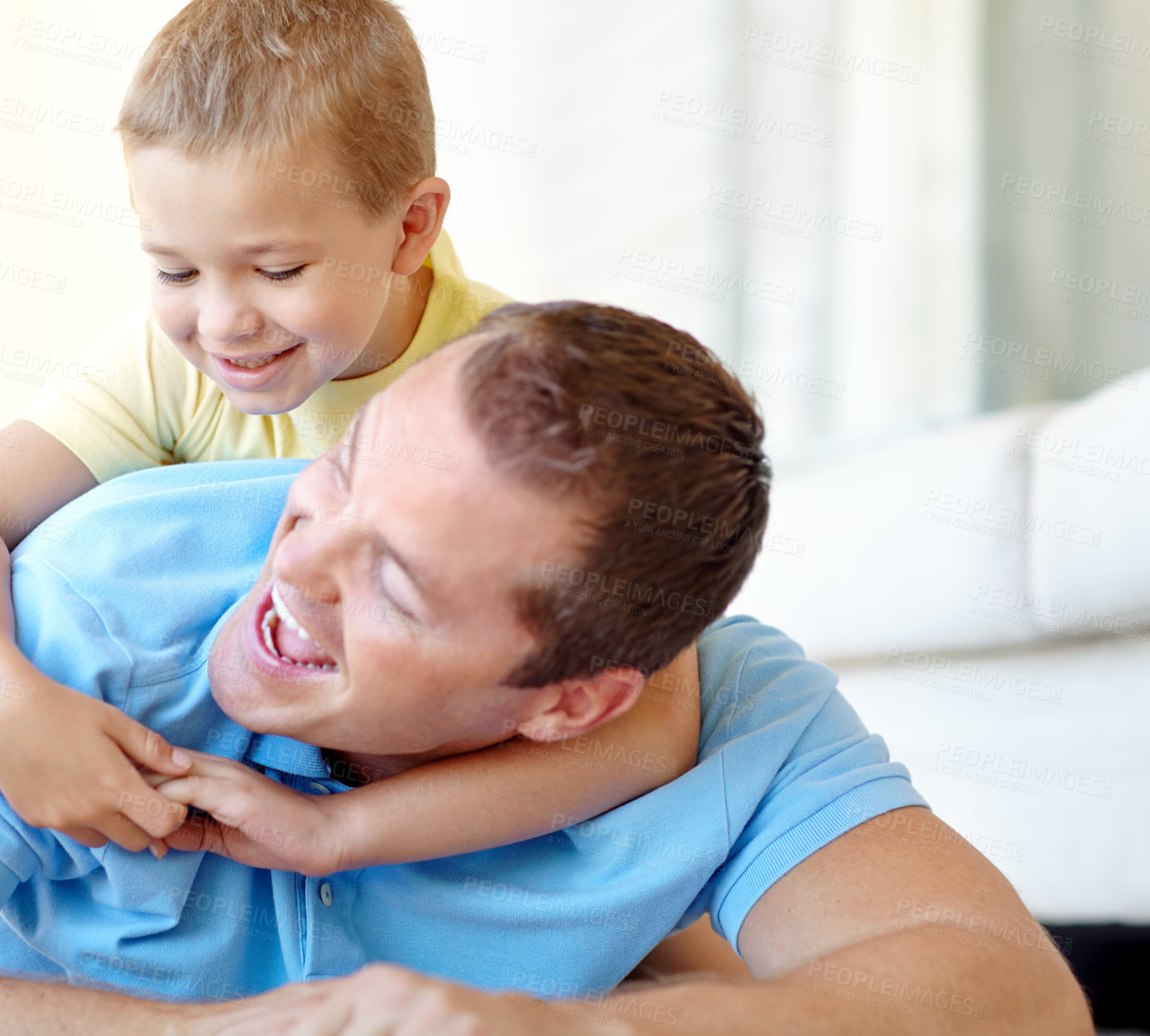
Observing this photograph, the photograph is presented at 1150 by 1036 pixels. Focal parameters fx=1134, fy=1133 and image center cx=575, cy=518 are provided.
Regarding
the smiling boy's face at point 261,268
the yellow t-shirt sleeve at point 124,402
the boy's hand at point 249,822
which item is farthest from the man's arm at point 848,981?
the yellow t-shirt sleeve at point 124,402

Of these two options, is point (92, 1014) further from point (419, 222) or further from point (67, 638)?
point (419, 222)

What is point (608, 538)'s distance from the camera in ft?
3.69

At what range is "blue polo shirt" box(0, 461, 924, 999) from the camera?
1140 mm

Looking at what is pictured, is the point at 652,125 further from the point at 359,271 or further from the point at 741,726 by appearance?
the point at 741,726

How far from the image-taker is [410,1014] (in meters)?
0.86

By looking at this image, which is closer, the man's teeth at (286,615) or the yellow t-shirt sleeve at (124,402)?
the man's teeth at (286,615)

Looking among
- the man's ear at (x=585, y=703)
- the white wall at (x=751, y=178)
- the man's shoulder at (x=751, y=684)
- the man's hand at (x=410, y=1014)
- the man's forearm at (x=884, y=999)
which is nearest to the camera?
the man's hand at (x=410, y=1014)

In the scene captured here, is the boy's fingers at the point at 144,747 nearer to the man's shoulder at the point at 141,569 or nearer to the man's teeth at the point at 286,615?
the man's shoulder at the point at 141,569

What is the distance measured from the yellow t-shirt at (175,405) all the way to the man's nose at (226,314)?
266 millimetres

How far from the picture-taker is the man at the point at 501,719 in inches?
43.3

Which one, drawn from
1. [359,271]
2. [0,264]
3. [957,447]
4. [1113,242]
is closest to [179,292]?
[359,271]

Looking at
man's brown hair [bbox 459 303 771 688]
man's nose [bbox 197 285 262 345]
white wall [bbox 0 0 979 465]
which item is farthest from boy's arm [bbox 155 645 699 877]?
white wall [bbox 0 0 979 465]

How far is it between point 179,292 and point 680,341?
0.74 meters

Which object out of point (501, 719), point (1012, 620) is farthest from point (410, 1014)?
point (1012, 620)
